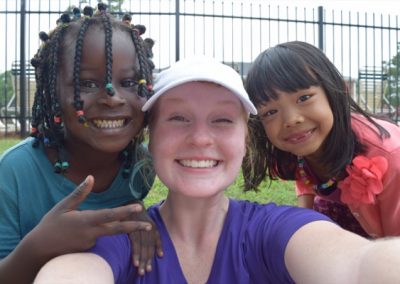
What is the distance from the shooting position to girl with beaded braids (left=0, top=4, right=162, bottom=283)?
6.75ft

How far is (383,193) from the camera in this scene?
9.58ft

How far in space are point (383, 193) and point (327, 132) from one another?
48 cm

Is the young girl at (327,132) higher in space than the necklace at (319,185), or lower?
higher

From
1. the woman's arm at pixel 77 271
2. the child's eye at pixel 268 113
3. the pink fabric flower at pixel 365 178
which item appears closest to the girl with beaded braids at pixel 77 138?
the woman's arm at pixel 77 271

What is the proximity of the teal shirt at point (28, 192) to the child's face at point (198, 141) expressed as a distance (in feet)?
2.19

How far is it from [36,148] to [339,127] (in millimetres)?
1677

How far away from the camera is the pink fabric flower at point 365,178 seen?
278 cm

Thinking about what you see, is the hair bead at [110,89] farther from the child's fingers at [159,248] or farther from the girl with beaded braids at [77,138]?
the child's fingers at [159,248]

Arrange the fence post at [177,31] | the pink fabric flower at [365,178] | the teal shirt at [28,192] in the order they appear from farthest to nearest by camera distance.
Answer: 1. the fence post at [177,31]
2. the pink fabric flower at [365,178]
3. the teal shirt at [28,192]

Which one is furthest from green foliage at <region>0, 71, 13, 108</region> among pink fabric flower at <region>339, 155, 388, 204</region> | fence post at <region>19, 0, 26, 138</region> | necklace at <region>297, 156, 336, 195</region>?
pink fabric flower at <region>339, 155, 388, 204</region>

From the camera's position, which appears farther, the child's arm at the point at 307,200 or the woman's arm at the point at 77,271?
the child's arm at the point at 307,200

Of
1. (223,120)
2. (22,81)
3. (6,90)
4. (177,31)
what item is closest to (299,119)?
(223,120)

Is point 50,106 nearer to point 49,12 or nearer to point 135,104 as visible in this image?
point 135,104

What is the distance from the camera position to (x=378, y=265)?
134cm
